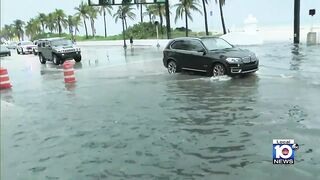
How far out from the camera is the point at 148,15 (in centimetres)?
8012

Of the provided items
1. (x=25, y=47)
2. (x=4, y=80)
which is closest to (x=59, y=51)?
(x=4, y=80)

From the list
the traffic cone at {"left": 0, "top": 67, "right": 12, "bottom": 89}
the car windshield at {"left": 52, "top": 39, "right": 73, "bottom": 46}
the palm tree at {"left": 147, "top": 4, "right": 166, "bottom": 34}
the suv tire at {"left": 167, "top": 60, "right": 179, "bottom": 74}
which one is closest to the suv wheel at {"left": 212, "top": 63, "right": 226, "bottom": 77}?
the suv tire at {"left": 167, "top": 60, "right": 179, "bottom": 74}

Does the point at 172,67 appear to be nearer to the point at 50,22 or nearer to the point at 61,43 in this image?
the point at 61,43

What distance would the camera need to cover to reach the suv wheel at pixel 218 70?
54.6 feet

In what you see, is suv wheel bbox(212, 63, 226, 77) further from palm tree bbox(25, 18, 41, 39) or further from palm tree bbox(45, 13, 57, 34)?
palm tree bbox(25, 18, 41, 39)

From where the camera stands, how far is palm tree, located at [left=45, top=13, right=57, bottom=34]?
11647 cm

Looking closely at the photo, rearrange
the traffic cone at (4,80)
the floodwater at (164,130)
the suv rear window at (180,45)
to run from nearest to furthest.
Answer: the floodwater at (164,130) < the traffic cone at (4,80) < the suv rear window at (180,45)

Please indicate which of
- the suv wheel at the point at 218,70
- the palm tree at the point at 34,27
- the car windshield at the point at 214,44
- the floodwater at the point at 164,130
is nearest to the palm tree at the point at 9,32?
the palm tree at the point at 34,27

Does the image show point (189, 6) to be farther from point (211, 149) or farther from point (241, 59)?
point (211, 149)

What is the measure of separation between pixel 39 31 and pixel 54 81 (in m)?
120

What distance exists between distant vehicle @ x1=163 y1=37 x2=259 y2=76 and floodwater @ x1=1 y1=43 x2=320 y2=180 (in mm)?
599

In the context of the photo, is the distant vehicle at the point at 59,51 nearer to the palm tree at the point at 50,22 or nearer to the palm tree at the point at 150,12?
the palm tree at the point at 150,12

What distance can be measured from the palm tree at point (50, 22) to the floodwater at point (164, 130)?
104673 mm

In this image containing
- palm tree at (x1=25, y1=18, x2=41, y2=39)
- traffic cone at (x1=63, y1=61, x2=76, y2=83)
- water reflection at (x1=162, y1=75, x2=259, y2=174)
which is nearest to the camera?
water reflection at (x1=162, y1=75, x2=259, y2=174)
